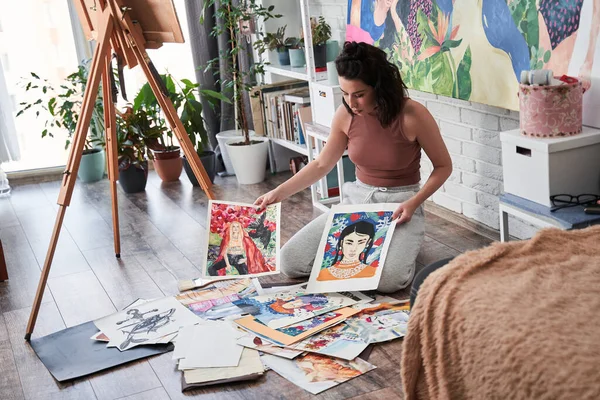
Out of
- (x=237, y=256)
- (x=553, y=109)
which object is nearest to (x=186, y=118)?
(x=237, y=256)

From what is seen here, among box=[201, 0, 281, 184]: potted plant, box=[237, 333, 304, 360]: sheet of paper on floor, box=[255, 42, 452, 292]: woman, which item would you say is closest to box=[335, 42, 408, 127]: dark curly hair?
box=[255, 42, 452, 292]: woman

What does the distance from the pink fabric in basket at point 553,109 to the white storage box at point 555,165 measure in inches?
1.2

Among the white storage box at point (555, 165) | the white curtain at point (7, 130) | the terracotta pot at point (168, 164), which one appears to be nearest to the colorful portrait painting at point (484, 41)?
the white storage box at point (555, 165)

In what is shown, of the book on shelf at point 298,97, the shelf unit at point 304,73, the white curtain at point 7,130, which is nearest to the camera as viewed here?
the shelf unit at point 304,73

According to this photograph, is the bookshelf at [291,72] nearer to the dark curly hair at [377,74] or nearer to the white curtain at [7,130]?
the dark curly hair at [377,74]

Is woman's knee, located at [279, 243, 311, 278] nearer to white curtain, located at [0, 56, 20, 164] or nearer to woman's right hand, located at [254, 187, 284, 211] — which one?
woman's right hand, located at [254, 187, 284, 211]

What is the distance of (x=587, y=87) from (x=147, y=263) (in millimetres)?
1831

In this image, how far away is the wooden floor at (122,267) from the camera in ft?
7.16

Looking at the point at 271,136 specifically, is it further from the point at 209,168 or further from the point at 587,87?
the point at 587,87

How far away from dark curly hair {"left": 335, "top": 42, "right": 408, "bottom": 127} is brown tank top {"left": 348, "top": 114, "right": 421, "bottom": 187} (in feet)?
0.15

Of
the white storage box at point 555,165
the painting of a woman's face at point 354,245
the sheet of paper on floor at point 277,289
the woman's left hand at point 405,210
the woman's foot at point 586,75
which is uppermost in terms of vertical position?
the woman's foot at point 586,75

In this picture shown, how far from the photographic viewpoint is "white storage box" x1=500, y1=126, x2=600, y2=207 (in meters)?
2.33

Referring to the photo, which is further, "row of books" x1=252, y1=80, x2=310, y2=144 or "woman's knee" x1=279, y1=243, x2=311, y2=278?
"row of books" x1=252, y1=80, x2=310, y2=144

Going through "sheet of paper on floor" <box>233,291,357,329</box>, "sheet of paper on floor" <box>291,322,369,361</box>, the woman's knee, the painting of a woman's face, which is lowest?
"sheet of paper on floor" <box>291,322,369,361</box>
